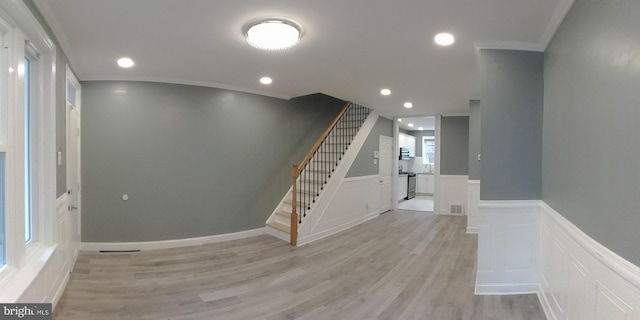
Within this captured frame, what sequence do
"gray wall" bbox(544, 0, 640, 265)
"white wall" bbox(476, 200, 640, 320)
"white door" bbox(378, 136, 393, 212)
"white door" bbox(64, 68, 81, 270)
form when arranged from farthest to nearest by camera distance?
"white door" bbox(378, 136, 393, 212) → "white door" bbox(64, 68, 81, 270) → "white wall" bbox(476, 200, 640, 320) → "gray wall" bbox(544, 0, 640, 265)

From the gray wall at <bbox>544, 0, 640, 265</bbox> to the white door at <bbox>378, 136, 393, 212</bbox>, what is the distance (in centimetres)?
428

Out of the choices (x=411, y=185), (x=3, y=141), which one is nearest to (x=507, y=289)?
(x=3, y=141)

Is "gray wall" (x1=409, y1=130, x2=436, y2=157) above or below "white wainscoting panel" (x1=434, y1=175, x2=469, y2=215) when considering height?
above

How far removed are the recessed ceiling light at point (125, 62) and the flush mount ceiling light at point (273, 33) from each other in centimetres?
168

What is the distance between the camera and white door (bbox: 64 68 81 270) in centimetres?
309

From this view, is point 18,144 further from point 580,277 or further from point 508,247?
point 508,247

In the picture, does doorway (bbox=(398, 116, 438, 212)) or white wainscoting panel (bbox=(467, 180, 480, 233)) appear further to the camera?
doorway (bbox=(398, 116, 438, 212))

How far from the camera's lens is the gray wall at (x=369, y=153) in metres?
5.53

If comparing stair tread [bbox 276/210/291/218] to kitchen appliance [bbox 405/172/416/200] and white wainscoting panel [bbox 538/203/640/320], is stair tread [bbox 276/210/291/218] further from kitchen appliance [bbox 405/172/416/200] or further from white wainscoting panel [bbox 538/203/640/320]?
kitchen appliance [bbox 405/172/416/200]

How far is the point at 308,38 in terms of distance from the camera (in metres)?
2.50

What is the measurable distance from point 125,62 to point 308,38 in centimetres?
224

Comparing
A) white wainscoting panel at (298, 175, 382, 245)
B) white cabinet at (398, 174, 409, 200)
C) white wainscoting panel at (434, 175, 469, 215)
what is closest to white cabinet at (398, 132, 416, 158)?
white cabinet at (398, 174, 409, 200)

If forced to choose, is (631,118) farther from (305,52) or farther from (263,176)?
(263,176)

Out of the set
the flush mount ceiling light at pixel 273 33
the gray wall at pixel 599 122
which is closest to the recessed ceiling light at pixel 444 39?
the gray wall at pixel 599 122
